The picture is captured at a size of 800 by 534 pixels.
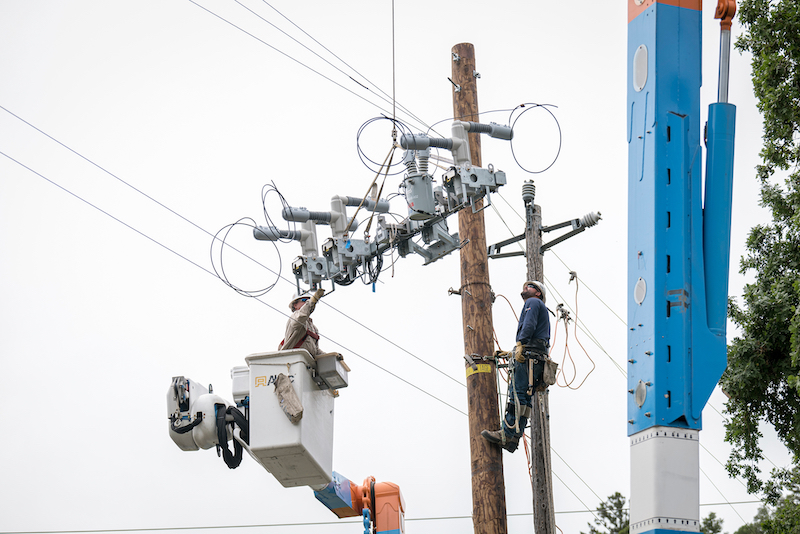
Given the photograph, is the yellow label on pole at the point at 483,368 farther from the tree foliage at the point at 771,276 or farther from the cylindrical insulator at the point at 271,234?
the tree foliage at the point at 771,276

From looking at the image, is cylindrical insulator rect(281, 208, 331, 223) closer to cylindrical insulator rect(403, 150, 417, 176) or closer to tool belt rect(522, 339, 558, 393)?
cylindrical insulator rect(403, 150, 417, 176)

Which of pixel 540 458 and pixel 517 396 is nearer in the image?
pixel 517 396

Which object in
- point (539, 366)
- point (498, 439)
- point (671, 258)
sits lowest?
point (498, 439)

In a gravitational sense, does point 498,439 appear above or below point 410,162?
below

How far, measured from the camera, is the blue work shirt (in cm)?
1005

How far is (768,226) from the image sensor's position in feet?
45.7

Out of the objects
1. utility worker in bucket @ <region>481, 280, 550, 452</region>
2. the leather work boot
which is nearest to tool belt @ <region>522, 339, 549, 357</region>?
utility worker in bucket @ <region>481, 280, 550, 452</region>

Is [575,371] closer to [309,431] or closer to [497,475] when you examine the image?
[497,475]

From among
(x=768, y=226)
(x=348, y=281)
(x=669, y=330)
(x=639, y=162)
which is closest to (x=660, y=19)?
(x=639, y=162)

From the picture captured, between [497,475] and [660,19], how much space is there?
14.3 feet

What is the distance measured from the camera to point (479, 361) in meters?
10.1

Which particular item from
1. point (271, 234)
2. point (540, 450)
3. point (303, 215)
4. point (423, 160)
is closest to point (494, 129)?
point (423, 160)

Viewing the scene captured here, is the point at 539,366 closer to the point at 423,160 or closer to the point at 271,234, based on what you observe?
the point at 423,160

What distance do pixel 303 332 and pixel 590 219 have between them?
3746 mm
